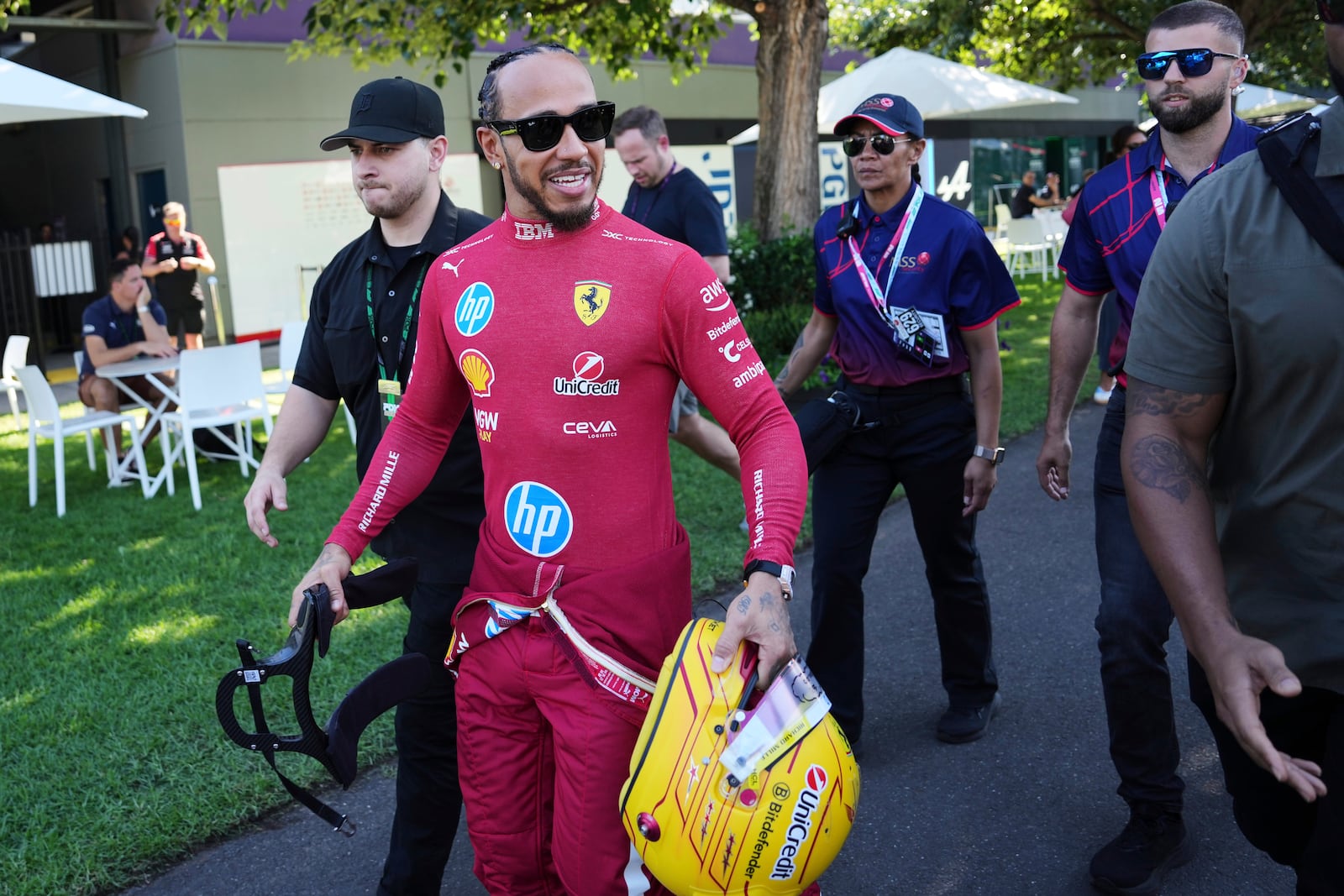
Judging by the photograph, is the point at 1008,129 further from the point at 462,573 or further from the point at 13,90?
the point at 462,573

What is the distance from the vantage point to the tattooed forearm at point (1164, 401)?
207cm

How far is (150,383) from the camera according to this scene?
30.9ft

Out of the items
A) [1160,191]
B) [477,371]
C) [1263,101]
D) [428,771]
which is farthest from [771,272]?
[1263,101]

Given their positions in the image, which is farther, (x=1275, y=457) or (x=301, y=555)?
(x=301, y=555)

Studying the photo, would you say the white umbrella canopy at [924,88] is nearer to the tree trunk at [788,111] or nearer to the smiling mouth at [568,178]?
the tree trunk at [788,111]

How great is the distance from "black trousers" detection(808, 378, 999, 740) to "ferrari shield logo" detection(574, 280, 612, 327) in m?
1.95

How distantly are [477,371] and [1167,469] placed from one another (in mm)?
1346

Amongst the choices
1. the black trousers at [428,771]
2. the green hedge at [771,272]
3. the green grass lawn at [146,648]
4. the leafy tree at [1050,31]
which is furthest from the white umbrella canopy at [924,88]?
the black trousers at [428,771]

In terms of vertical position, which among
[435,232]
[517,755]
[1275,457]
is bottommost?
[517,755]

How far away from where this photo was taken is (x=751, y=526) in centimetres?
232

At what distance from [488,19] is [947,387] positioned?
34.4ft

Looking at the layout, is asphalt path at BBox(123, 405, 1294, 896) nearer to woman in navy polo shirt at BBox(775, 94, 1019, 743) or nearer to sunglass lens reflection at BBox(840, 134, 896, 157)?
woman in navy polo shirt at BBox(775, 94, 1019, 743)

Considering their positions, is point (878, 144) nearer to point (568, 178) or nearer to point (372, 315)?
point (372, 315)

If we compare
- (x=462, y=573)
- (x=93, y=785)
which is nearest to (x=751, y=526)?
(x=462, y=573)
